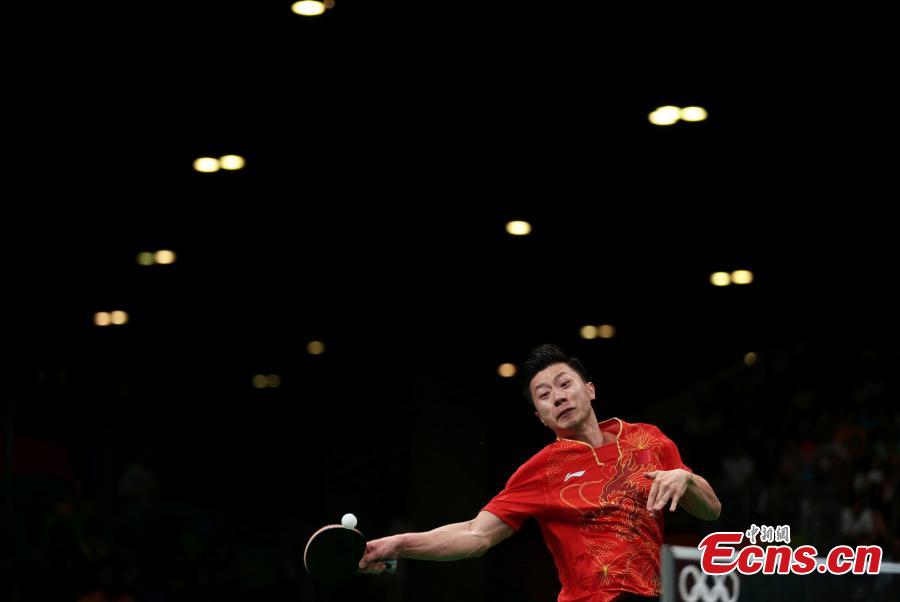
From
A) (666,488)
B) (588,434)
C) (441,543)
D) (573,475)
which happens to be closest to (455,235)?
(588,434)

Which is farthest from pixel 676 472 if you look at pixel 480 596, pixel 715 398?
pixel 715 398

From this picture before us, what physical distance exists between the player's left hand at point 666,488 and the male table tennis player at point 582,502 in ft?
0.48

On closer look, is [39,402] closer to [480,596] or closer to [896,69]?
[480,596]

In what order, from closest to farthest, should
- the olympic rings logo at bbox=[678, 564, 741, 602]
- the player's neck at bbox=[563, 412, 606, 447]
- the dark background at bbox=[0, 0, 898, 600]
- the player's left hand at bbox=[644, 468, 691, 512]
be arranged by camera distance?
the olympic rings logo at bbox=[678, 564, 741, 602]
the player's left hand at bbox=[644, 468, 691, 512]
the player's neck at bbox=[563, 412, 606, 447]
the dark background at bbox=[0, 0, 898, 600]

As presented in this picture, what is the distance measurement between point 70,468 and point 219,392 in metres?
2.67

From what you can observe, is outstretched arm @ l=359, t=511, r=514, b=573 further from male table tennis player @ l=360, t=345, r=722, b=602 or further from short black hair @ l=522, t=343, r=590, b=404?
short black hair @ l=522, t=343, r=590, b=404

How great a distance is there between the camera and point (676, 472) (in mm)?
4941

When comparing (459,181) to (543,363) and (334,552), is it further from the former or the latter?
(334,552)

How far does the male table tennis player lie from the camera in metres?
5.28

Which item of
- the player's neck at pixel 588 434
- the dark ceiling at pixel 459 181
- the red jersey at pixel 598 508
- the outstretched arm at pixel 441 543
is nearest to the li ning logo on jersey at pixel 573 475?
the red jersey at pixel 598 508

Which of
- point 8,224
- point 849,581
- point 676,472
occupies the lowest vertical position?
point 849,581

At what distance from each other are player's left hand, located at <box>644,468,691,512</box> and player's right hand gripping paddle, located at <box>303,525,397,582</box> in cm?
96

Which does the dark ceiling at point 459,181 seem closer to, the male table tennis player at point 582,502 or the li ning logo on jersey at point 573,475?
the male table tennis player at point 582,502

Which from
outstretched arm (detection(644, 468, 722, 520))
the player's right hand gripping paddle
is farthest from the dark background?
the player's right hand gripping paddle
